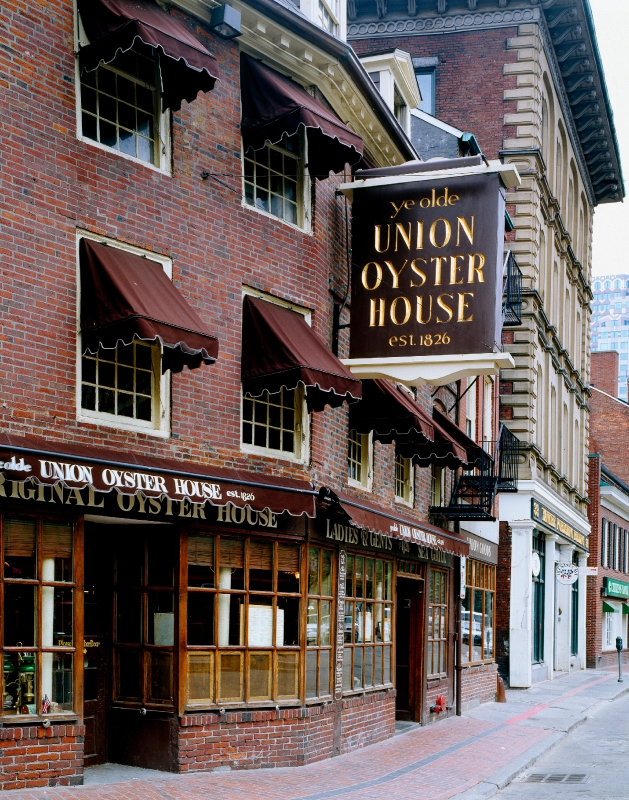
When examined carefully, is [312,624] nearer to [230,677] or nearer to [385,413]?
[230,677]

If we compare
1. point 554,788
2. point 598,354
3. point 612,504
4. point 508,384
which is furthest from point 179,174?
point 598,354

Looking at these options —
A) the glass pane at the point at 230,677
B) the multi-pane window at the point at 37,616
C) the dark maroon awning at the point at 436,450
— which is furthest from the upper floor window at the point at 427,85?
the multi-pane window at the point at 37,616

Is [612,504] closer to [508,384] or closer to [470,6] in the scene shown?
[508,384]

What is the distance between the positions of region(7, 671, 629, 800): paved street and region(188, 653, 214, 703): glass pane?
0.81m

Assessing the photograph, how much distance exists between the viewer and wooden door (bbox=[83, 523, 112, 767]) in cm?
1245

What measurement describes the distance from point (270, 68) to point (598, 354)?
49.0 m

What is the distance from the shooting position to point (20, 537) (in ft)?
34.8

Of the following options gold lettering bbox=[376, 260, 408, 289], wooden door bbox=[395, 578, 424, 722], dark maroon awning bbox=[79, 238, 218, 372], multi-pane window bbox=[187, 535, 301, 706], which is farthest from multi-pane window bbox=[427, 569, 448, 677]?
dark maroon awning bbox=[79, 238, 218, 372]

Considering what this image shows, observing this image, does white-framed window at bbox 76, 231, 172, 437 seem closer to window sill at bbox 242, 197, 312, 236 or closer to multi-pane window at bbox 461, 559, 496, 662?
window sill at bbox 242, 197, 312, 236

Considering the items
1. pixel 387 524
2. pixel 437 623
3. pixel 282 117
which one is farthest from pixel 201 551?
pixel 437 623

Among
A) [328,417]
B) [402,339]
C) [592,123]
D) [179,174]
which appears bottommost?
[328,417]

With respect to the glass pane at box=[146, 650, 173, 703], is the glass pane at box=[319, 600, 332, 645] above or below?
above

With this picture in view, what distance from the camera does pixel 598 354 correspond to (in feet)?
199

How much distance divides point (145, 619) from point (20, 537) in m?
2.47
